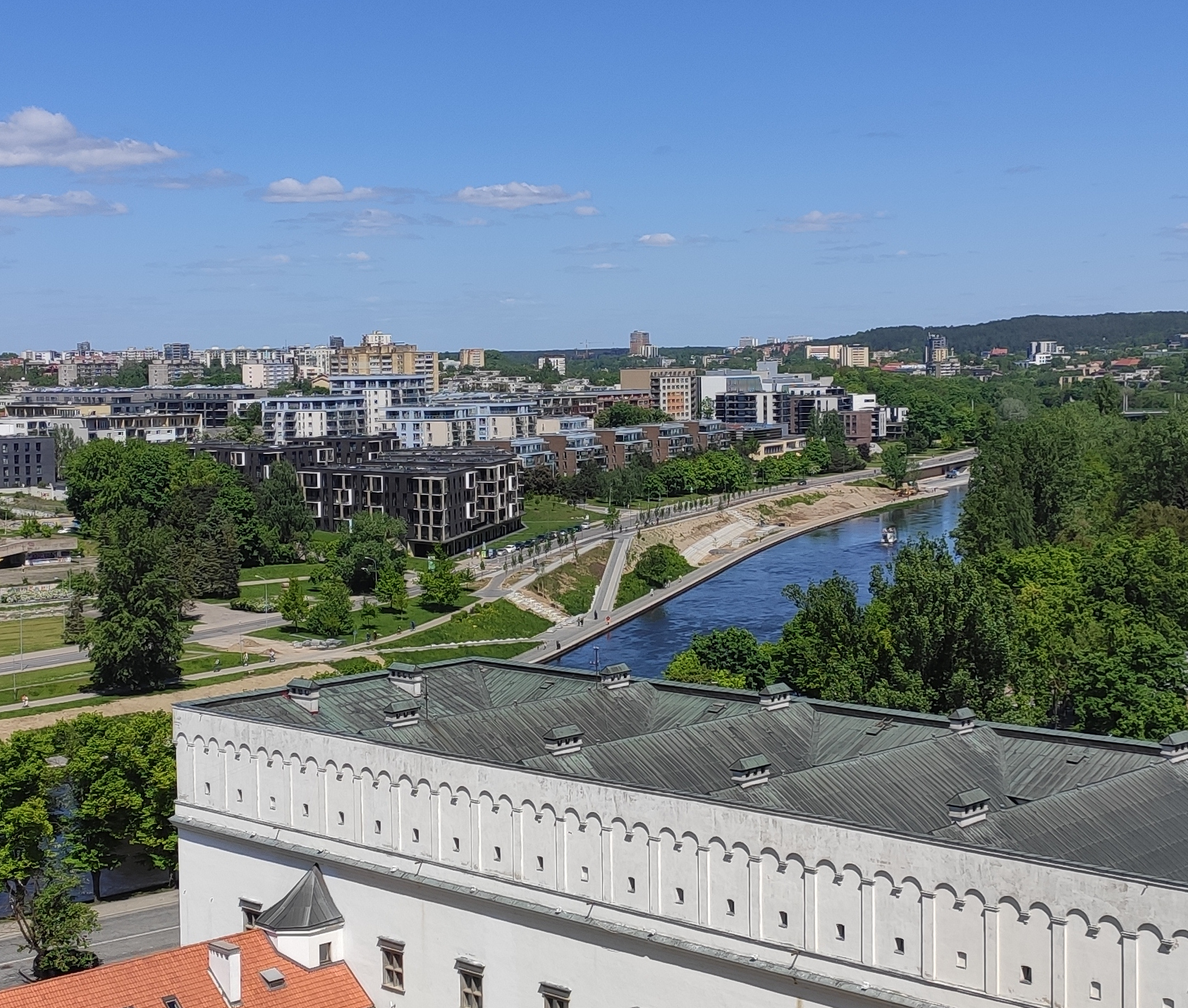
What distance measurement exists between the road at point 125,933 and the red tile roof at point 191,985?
25.6 ft

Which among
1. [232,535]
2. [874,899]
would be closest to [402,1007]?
[874,899]

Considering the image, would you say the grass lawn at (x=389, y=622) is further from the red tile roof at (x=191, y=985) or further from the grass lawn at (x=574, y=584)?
the red tile roof at (x=191, y=985)

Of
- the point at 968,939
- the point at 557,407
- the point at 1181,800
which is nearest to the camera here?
the point at 968,939

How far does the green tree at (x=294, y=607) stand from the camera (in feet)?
253

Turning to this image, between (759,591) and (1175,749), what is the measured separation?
6867cm

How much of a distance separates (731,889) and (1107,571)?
3863 centimetres

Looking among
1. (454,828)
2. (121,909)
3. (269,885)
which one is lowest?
(121,909)

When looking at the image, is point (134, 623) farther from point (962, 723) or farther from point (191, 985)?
point (962, 723)

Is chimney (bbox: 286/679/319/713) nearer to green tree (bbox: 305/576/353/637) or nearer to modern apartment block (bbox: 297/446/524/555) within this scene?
green tree (bbox: 305/576/353/637)

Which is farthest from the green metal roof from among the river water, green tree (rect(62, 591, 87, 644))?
green tree (rect(62, 591, 87, 644))

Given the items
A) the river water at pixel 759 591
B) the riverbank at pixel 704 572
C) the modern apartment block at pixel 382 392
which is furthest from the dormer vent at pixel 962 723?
the modern apartment block at pixel 382 392

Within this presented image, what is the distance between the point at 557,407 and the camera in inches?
7185

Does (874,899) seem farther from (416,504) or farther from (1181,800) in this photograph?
(416,504)

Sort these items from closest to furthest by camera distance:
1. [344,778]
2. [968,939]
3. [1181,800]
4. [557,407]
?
[968,939]
[1181,800]
[344,778]
[557,407]
